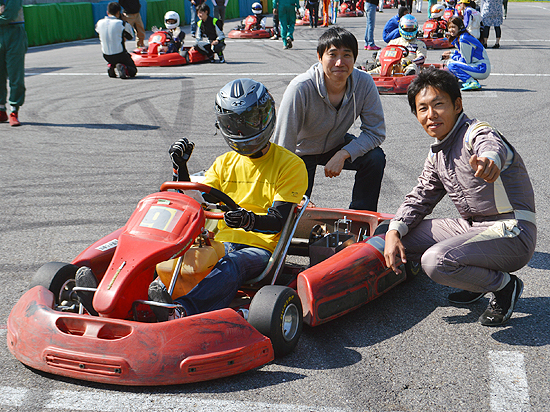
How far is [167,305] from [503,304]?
1708mm

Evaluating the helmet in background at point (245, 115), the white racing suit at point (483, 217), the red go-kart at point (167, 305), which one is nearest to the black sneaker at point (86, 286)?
the red go-kart at point (167, 305)

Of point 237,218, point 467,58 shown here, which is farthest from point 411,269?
point 467,58

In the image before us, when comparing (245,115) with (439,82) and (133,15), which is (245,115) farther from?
(133,15)

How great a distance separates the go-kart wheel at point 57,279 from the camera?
10.7 ft

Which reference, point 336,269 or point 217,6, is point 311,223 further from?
point 217,6

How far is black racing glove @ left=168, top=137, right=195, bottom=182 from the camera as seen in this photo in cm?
350

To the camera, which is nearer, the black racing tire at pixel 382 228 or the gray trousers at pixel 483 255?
the gray trousers at pixel 483 255

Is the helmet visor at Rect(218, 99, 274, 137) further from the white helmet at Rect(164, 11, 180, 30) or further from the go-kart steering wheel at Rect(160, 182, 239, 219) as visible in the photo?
the white helmet at Rect(164, 11, 180, 30)

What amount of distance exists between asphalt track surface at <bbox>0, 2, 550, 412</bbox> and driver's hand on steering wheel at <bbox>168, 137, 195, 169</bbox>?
114 centimetres

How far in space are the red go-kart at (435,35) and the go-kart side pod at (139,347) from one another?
1560 centimetres

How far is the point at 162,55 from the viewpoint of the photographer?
14227mm

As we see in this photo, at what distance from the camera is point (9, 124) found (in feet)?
28.5

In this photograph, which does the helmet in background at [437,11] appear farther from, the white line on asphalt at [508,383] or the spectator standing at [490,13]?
the white line on asphalt at [508,383]

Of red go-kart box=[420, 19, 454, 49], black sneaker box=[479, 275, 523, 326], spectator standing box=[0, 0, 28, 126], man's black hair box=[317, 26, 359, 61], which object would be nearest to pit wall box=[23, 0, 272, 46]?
red go-kart box=[420, 19, 454, 49]
